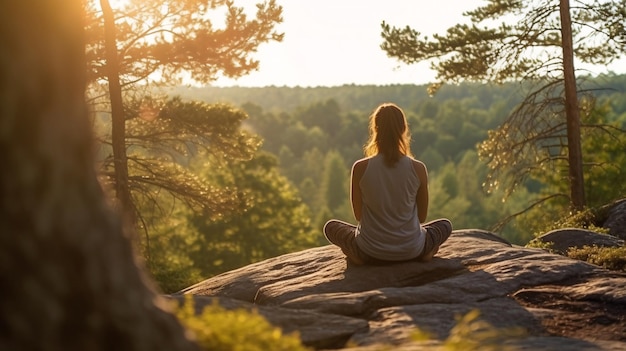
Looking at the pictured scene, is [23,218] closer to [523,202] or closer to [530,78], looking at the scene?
[530,78]

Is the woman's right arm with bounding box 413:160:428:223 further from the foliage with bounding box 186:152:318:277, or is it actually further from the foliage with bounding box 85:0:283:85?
the foliage with bounding box 186:152:318:277

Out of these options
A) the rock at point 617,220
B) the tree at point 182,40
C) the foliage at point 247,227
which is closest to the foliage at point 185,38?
the tree at point 182,40

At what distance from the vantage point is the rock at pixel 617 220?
11798 millimetres

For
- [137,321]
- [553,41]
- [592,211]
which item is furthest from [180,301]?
[553,41]

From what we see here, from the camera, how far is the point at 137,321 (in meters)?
2.59

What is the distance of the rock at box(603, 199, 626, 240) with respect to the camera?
1180cm

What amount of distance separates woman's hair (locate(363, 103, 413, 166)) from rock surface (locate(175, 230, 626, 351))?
0.98 metres

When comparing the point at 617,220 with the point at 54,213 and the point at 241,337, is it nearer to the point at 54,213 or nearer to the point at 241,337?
the point at 241,337

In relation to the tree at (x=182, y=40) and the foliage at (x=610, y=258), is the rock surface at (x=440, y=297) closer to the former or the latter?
the foliage at (x=610, y=258)

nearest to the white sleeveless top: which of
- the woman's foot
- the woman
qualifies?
the woman

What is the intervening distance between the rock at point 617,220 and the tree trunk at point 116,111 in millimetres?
7652

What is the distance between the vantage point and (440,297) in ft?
20.1

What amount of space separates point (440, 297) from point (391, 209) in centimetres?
126

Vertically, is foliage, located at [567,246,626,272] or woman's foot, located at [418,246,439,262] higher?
woman's foot, located at [418,246,439,262]
